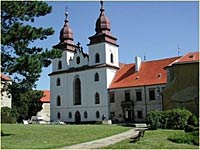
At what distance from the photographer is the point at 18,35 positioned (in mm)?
21906

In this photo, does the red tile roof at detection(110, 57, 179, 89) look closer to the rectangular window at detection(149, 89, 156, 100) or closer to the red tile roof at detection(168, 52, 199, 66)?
the rectangular window at detection(149, 89, 156, 100)

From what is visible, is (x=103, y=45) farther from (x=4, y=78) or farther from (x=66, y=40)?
(x=4, y=78)

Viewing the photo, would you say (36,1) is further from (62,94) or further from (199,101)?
(62,94)

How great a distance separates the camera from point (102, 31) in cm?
6544

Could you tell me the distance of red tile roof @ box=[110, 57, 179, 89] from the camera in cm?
5850

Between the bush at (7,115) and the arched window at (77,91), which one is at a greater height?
the arched window at (77,91)

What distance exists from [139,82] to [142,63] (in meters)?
7.24

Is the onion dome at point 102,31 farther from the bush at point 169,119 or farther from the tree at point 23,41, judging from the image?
the tree at point 23,41

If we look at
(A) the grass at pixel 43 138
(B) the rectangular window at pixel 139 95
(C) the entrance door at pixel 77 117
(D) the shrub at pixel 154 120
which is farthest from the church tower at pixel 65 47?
(A) the grass at pixel 43 138

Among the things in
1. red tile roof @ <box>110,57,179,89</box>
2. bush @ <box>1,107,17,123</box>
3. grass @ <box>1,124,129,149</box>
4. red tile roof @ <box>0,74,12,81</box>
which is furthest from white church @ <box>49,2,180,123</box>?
red tile roof @ <box>0,74,12,81</box>

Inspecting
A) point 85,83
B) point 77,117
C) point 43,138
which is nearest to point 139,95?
point 85,83

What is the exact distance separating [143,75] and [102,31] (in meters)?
11.6

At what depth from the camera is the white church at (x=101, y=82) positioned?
5847 centimetres

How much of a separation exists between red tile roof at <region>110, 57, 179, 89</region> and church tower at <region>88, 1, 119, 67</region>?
9.75 ft
